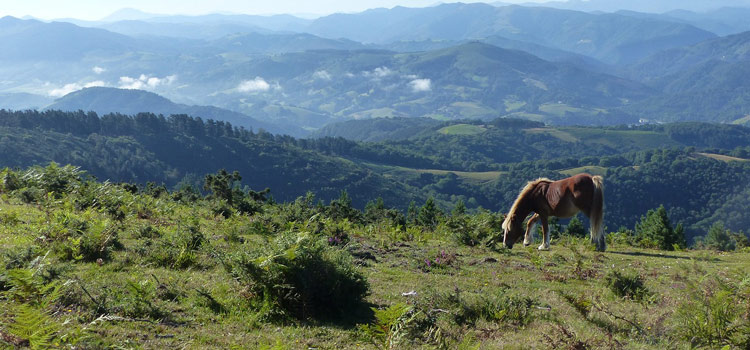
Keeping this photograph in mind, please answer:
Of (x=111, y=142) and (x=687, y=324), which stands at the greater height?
(x=687, y=324)

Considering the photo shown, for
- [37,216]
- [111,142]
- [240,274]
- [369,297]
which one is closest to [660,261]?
[369,297]

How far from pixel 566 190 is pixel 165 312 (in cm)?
1214

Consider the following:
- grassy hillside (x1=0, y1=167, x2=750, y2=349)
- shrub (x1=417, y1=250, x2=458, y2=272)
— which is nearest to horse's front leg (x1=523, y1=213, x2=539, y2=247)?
grassy hillside (x1=0, y1=167, x2=750, y2=349)

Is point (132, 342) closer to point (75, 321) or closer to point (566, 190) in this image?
point (75, 321)

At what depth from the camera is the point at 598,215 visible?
14.1 metres

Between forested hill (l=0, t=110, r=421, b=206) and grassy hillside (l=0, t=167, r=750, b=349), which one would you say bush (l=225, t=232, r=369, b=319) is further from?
forested hill (l=0, t=110, r=421, b=206)

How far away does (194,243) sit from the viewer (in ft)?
34.4

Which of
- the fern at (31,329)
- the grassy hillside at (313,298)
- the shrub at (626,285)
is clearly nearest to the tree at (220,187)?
the grassy hillside at (313,298)

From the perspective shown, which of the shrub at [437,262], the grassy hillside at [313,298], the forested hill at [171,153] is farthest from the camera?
the forested hill at [171,153]

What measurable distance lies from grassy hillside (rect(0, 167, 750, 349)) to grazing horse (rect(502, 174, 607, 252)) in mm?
2221

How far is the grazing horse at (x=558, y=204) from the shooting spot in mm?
14227

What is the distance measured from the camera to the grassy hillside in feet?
20.0

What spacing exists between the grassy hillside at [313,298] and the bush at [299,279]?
22 mm

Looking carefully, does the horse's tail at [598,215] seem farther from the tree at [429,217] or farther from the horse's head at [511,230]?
the tree at [429,217]
